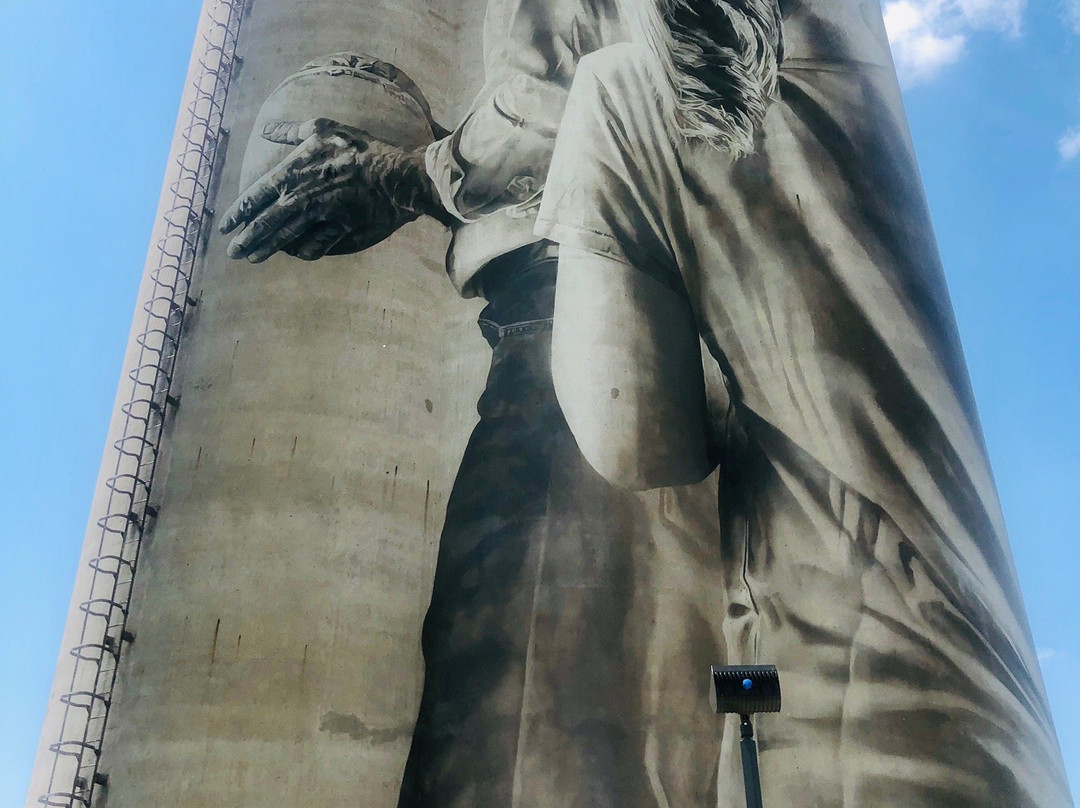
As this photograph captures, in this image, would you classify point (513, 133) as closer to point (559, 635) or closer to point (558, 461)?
point (558, 461)

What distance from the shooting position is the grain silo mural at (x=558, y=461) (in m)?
9.78

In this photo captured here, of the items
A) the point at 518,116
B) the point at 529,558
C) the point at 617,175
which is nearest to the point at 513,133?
the point at 518,116

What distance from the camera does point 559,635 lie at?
10.1 m

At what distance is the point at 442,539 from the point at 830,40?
7866mm

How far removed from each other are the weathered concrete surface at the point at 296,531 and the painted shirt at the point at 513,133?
585 millimetres

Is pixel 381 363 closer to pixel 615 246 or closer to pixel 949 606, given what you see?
pixel 615 246

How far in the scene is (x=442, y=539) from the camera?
11258 mm

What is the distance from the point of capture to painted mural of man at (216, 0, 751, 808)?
31.6 ft

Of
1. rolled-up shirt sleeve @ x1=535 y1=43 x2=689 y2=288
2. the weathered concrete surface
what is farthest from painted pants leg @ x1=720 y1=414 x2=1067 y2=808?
the weathered concrete surface

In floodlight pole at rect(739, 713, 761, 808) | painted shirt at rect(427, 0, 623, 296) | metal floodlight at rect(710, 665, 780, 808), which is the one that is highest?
painted shirt at rect(427, 0, 623, 296)

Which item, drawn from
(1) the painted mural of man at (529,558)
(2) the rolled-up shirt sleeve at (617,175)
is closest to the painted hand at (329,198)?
(1) the painted mural of man at (529,558)

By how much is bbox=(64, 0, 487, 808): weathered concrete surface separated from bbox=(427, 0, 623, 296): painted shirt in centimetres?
58

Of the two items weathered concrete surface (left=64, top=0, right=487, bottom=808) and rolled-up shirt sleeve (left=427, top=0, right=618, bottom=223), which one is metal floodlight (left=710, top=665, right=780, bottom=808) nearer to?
weathered concrete surface (left=64, top=0, right=487, bottom=808)

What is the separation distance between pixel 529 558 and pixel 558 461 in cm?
101
